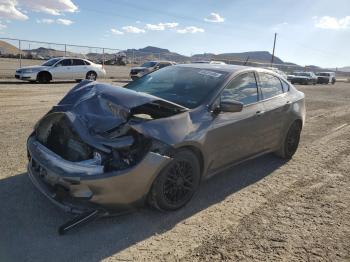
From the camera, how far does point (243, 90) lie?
5.56 meters

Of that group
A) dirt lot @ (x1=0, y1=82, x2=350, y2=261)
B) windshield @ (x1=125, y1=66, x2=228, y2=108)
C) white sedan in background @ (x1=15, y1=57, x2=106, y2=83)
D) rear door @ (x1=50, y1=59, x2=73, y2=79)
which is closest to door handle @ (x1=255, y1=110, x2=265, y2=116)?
windshield @ (x1=125, y1=66, x2=228, y2=108)

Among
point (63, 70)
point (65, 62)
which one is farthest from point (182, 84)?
point (65, 62)

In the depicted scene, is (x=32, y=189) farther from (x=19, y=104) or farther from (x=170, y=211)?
(x=19, y=104)

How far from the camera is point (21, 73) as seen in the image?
19.4 meters

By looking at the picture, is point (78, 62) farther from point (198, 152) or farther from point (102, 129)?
point (102, 129)

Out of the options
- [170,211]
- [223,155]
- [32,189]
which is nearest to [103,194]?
[170,211]

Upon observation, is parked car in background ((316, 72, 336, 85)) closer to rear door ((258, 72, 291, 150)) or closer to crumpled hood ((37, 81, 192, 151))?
rear door ((258, 72, 291, 150))

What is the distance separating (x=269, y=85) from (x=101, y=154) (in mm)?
3425

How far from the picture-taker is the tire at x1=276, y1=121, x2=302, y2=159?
6677 mm

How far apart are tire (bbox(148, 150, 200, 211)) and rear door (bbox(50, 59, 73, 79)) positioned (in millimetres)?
17457

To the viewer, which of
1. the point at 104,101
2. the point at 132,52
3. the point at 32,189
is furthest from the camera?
the point at 132,52

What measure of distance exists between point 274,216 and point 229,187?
96 centimetres

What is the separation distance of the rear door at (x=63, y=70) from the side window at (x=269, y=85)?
16.1m

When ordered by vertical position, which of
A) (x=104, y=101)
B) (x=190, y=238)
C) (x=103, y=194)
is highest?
(x=104, y=101)
